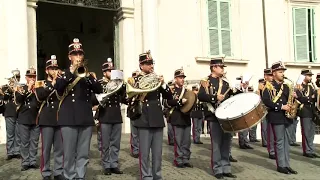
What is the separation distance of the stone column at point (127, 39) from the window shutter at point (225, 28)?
11.2ft

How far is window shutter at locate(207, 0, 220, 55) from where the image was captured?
1527cm

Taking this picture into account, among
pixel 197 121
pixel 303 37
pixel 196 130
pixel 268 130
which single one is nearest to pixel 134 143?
pixel 268 130

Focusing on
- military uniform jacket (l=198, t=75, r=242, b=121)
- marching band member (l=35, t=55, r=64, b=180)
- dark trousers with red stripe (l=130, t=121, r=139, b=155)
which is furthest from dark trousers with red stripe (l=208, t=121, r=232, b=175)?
marching band member (l=35, t=55, r=64, b=180)

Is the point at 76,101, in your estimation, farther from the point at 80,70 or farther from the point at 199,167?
the point at 199,167

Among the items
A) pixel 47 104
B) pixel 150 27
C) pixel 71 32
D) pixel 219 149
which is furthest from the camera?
pixel 71 32

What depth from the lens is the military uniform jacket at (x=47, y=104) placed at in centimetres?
665

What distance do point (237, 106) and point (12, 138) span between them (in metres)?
5.09

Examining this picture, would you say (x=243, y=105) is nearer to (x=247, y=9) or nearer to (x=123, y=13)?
(x=123, y=13)

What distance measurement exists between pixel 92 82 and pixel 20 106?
9.47 ft

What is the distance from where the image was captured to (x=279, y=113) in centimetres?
780

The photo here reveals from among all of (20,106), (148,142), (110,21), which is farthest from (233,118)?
(110,21)

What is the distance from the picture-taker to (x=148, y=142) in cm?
633

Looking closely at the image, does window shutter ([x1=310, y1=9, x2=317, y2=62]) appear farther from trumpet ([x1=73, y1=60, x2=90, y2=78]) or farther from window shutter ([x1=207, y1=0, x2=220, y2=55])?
trumpet ([x1=73, y1=60, x2=90, y2=78])

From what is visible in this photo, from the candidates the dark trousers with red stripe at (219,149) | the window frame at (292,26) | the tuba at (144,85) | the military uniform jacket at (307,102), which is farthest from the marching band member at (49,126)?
the window frame at (292,26)
